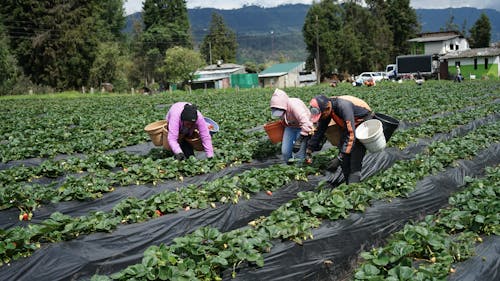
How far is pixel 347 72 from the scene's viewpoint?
60438mm

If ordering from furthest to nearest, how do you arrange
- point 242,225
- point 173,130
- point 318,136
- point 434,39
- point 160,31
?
1. point 160,31
2. point 434,39
3. point 173,130
4. point 318,136
5. point 242,225

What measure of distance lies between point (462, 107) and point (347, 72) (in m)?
43.5

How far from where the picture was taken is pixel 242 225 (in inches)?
234

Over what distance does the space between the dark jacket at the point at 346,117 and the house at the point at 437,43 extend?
57.9 meters

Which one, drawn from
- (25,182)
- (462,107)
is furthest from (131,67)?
(25,182)

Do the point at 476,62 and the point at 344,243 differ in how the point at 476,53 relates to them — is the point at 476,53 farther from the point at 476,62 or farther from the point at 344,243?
the point at 344,243

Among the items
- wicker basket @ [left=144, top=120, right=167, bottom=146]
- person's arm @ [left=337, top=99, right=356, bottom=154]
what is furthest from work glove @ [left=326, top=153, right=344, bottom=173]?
wicker basket @ [left=144, top=120, right=167, bottom=146]

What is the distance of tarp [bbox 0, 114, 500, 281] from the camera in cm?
426

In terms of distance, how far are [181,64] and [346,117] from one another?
46.1 metres

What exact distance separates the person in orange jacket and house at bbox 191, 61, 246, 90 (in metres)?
50.0

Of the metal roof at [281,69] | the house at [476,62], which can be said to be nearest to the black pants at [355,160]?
the house at [476,62]

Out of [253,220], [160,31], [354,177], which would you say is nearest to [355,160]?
[354,177]

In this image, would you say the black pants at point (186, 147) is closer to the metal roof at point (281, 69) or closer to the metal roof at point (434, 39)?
the metal roof at point (281, 69)

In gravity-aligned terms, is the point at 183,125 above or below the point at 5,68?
below
